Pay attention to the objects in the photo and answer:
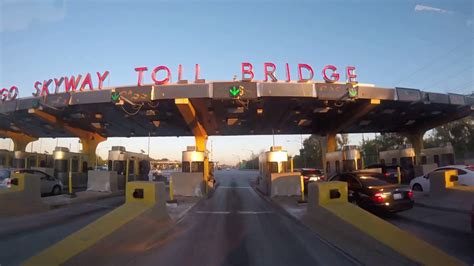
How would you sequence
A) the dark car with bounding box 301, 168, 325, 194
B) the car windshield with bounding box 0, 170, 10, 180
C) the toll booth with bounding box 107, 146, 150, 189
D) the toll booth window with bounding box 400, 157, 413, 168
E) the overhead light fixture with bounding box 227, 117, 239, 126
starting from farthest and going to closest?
Answer: the toll booth window with bounding box 400, 157, 413, 168, the overhead light fixture with bounding box 227, 117, 239, 126, the toll booth with bounding box 107, 146, 150, 189, the dark car with bounding box 301, 168, 325, 194, the car windshield with bounding box 0, 170, 10, 180

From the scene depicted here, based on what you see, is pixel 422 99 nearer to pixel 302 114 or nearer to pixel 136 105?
pixel 302 114

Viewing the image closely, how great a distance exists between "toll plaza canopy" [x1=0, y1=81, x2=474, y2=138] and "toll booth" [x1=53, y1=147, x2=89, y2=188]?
3.01 meters

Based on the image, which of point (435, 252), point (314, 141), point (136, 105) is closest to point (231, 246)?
point (435, 252)

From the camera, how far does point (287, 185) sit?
19672 mm

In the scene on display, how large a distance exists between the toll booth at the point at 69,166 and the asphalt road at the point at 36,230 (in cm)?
1364

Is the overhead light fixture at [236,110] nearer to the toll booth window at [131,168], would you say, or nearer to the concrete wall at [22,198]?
the toll booth window at [131,168]

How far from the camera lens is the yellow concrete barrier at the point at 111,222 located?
5727 millimetres

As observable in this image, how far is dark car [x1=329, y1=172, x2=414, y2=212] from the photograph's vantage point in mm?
11523

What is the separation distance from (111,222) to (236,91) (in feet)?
42.3

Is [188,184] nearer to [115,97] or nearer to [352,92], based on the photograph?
[115,97]

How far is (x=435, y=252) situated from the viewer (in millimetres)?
5957

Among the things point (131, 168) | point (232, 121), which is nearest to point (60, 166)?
point (131, 168)

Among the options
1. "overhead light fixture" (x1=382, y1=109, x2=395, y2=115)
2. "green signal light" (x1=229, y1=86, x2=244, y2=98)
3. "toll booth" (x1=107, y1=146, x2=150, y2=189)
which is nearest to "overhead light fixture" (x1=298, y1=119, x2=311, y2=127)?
"overhead light fixture" (x1=382, y1=109, x2=395, y2=115)

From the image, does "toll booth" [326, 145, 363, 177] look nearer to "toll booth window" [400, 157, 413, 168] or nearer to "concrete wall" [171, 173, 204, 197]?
"toll booth window" [400, 157, 413, 168]
